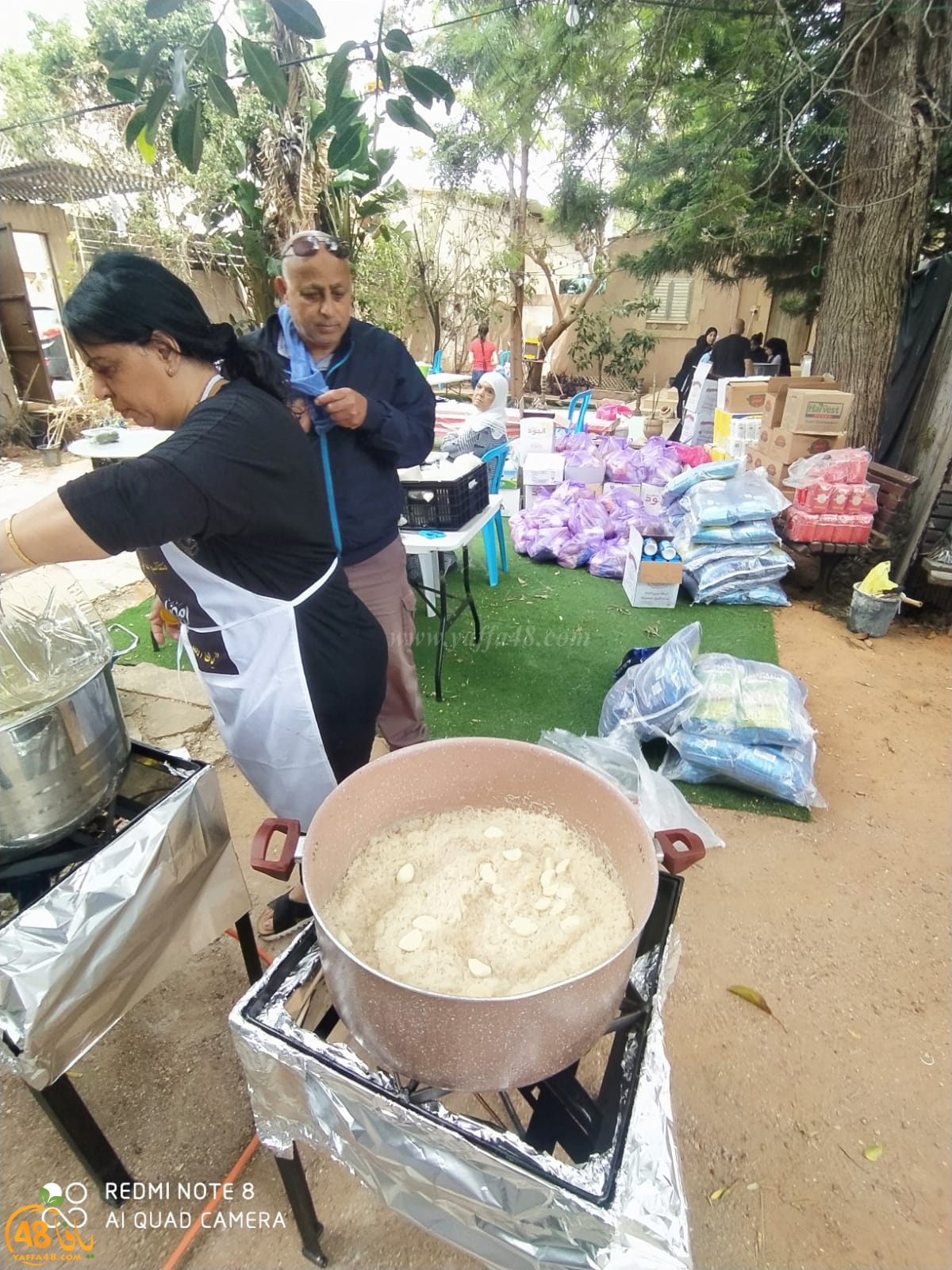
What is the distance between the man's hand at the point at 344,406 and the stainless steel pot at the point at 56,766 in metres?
0.93

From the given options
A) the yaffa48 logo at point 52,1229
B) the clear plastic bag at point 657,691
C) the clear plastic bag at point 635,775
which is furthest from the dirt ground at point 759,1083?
the clear plastic bag at point 657,691

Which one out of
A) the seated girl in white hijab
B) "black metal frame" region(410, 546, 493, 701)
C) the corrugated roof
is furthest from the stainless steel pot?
the corrugated roof

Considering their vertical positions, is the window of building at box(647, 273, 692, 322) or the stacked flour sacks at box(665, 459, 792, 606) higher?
the window of building at box(647, 273, 692, 322)

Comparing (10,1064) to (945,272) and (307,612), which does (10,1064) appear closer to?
(307,612)

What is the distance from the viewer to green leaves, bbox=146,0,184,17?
3.30 feet

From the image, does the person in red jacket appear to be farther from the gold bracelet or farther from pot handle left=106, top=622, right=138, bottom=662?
the gold bracelet

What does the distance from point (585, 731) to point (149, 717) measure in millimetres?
2107

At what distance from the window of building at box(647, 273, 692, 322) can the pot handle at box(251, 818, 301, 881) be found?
52.3ft

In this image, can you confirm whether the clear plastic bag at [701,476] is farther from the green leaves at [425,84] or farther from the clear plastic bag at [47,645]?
the clear plastic bag at [47,645]

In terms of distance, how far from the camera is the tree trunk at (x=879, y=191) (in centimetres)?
408

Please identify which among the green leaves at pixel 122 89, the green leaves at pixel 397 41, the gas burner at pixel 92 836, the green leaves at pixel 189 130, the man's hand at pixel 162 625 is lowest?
the gas burner at pixel 92 836

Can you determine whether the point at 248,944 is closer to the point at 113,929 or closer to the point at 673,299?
the point at 113,929

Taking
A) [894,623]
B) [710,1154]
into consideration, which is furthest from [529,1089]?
[894,623]

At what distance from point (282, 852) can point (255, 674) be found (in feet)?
1.70
